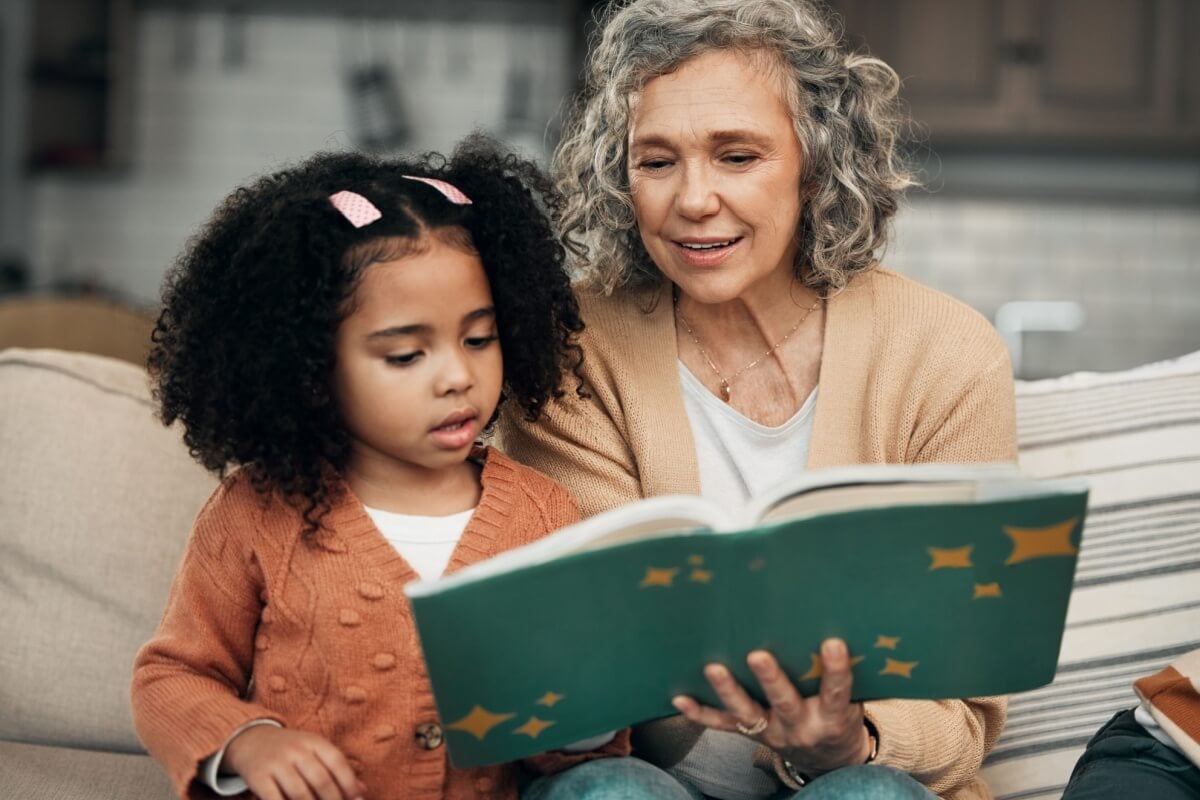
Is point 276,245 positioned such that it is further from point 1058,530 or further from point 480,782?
point 1058,530

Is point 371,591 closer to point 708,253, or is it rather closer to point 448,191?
point 448,191

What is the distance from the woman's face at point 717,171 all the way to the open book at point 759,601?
1.69ft

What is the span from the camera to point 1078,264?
4777 millimetres

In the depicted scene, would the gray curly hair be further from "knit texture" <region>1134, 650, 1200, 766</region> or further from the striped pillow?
"knit texture" <region>1134, 650, 1200, 766</region>

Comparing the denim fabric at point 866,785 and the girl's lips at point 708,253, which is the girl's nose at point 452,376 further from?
the denim fabric at point 866,785

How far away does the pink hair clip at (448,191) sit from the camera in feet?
4.69

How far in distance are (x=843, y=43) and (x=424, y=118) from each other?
3.56 meters

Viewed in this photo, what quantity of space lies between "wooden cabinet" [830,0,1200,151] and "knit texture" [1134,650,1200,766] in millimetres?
3310

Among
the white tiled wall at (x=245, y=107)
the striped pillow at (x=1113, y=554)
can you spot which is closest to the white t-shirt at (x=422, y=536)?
the striped pillow at (x=1113, y=554)

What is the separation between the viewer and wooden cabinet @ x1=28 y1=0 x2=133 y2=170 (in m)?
4.77

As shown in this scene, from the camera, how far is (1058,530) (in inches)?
43.1

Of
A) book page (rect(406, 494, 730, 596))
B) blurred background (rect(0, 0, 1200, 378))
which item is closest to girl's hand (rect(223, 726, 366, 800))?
book page (rect(406, 494, 730, 596))

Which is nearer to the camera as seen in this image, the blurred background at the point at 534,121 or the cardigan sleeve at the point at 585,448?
the cardigan sleeve at the point at 585,448

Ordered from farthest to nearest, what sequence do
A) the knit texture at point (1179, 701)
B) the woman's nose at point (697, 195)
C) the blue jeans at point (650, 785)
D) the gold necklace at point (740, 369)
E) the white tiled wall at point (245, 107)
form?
the white tiled wall at point (245, 107) → the gold necklace at point (740, 369) → the woman's nose at point (697, 195) → the knit texture at point (1179, 701) → the blue jeans at point (650, 785)
